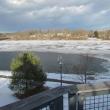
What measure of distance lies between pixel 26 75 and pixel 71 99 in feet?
49.3

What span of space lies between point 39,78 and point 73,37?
92.1 m

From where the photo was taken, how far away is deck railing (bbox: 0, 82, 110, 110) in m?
2.62

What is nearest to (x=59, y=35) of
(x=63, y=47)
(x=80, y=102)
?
(x=63, y=47)

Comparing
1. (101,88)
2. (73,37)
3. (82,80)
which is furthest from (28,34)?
(101,88)

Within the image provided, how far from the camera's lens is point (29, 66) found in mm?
18016

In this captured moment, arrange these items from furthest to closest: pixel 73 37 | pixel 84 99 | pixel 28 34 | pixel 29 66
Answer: pixel 28 34 → pixel 73 37 → pixel 29 66 → pixel 84 99

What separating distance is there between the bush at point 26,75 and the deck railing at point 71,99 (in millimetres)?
14293

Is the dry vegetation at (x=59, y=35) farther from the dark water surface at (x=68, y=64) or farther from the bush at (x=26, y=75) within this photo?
the bush at (x=26, y=75)

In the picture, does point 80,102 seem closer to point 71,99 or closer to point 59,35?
point 71,99

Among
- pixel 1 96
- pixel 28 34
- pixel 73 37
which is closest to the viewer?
pixel 1 96

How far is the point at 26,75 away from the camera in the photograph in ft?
58.7

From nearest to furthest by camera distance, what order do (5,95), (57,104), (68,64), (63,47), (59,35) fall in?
1. (57,104)
2. (5,95)
3. (68,64)
4. (63,47)
5. (59,35)

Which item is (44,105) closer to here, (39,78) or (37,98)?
(37,98)

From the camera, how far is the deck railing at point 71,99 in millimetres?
2619
